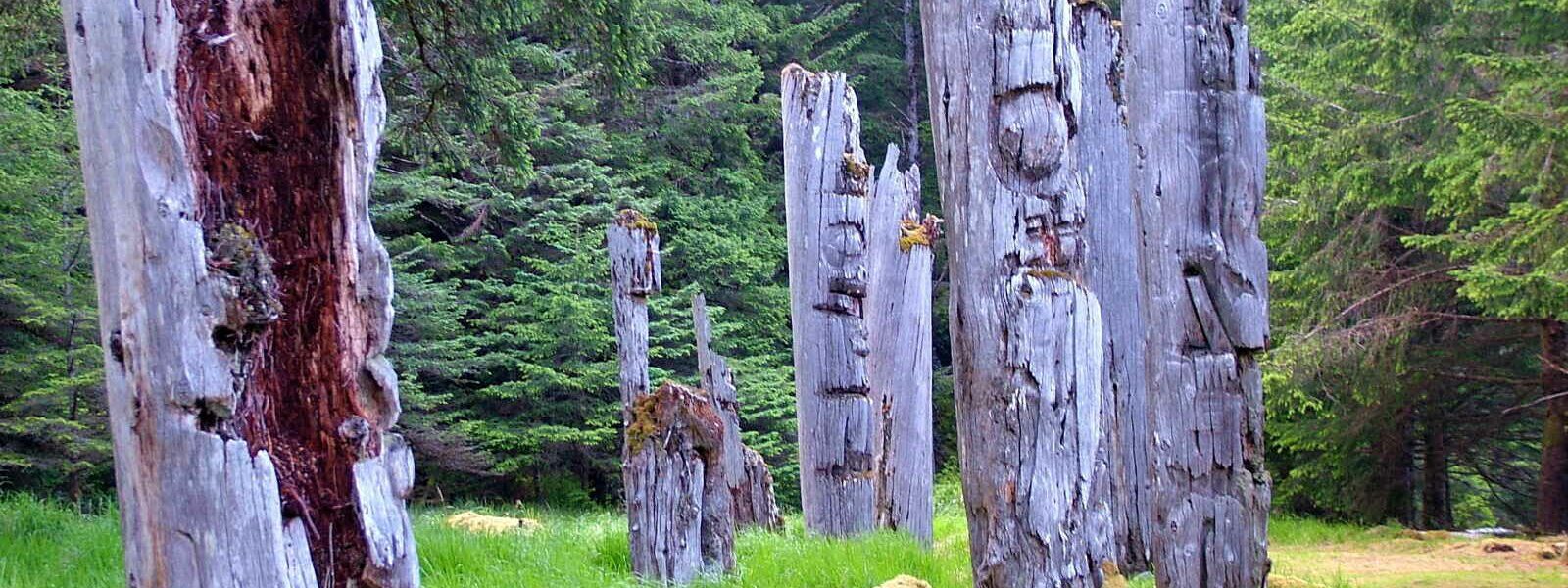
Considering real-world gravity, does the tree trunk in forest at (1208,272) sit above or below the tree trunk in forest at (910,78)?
below

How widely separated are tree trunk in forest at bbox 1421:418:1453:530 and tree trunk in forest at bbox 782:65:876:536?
12.0m

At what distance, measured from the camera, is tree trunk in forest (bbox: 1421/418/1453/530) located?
16606mm

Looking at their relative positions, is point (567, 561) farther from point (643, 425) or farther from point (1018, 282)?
point (1018, 282)

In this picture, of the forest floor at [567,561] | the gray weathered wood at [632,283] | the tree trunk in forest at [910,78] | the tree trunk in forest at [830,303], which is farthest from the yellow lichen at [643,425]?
the tree trunk in forest at [910,78]

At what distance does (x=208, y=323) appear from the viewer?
275 centimetres

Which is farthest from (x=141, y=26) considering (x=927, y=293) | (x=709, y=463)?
(x=927, y=293)

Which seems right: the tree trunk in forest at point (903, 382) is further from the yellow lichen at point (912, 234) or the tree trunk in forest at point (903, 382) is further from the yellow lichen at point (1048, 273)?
the yellow lichen at point (1048, 273)

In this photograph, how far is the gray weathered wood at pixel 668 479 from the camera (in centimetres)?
602

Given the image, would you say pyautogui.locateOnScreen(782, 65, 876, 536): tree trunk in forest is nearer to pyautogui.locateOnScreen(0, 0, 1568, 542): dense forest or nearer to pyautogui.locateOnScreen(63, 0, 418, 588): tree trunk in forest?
pyautogui.locateOnScreen(0, 0, 1568, 542): dense forest

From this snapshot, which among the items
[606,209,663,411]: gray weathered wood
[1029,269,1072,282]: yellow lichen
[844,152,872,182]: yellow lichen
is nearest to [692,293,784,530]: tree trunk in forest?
[844,152,872,182]: yellow lichen

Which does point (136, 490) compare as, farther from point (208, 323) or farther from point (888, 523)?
point (888, 523)

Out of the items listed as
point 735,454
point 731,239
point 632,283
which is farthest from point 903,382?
point 731,239

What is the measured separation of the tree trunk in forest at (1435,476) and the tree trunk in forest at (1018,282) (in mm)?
14238

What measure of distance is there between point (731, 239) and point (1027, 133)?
58.9ft
